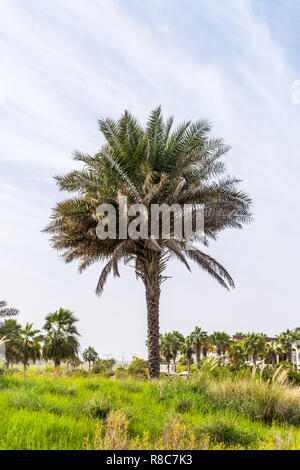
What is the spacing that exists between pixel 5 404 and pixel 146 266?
9.77 m

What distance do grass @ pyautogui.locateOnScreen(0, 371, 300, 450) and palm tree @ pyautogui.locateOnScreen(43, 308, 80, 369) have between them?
23328mm

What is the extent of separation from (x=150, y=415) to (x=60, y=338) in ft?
89.8

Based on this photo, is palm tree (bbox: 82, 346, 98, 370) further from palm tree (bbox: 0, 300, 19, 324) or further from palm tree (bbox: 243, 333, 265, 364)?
palm tree (bbox: 0, 300, 19, 324)

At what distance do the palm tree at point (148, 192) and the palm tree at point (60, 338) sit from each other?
17843mm

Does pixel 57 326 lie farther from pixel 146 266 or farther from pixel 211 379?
pixel 211 379

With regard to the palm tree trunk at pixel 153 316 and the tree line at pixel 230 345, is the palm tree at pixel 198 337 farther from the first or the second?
the palm tree trunk at pixel 153 316

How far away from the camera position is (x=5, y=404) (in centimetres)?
708

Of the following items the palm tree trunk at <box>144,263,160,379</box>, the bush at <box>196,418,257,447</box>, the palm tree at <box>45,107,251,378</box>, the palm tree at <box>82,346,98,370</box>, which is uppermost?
the palm tree at <box>45,107,251,378</box>

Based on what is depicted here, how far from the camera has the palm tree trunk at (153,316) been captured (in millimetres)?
15375

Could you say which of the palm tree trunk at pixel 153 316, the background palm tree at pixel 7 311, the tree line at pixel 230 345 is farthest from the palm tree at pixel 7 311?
the tree line at pixel 230 345

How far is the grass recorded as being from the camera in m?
5.32

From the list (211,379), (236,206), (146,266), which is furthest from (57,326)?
(211,379)

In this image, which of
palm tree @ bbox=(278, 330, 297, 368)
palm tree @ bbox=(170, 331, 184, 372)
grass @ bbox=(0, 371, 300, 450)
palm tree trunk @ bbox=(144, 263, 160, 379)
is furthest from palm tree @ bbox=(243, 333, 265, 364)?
grass @ bbox=(0, 371, 300, 450)
